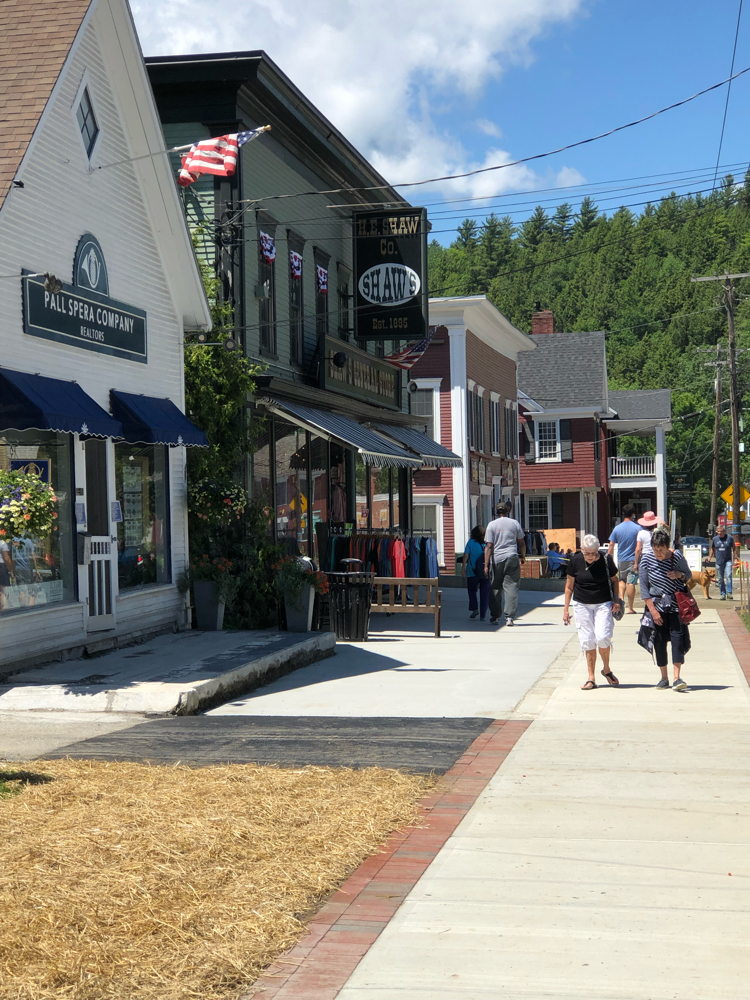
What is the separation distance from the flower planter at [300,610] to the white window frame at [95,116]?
5.98m

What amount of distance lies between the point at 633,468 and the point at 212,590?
52.3m

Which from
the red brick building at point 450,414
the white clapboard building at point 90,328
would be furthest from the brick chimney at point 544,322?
the white clapboard building at point 90,328

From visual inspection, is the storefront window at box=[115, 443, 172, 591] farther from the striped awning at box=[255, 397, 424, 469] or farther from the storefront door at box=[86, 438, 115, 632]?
the striped awning at box=[255, 397, 424, 469]

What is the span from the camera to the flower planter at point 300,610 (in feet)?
50.3

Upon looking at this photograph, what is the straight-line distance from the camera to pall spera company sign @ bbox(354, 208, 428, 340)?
Answer: 22.0m

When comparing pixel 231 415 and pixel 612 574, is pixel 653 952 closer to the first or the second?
pixel 612 574

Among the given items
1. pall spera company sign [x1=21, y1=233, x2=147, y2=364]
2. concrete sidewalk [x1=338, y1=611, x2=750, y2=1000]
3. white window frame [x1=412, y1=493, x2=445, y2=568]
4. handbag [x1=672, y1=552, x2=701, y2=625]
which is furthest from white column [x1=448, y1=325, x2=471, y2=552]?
concrete sidewalk [x1=338, y1=611, x2=750, y2=1000]

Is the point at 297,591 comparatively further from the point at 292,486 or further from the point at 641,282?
the point at 641,282

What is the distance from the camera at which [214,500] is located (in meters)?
15.9

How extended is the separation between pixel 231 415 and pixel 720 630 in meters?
8.36

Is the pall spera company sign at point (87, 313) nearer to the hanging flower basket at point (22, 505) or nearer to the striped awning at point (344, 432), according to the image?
the hanging flower basket at point (22, 505)

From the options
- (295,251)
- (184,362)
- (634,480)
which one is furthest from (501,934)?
(634,480)

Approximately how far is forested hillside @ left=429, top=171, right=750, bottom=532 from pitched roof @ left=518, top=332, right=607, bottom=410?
2986 cm

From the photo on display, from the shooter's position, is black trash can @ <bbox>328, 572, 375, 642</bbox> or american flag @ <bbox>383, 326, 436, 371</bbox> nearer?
black trash can @ <bbox>328, 572, 375, 642</bbox>
